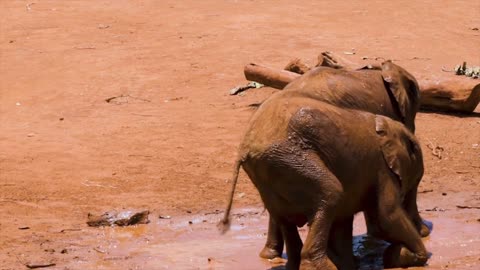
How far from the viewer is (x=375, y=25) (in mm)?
18781

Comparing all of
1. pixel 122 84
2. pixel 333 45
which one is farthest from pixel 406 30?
pixel 122 84

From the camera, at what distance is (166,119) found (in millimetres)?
13625

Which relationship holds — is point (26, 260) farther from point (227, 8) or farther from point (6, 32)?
point (227, 8)

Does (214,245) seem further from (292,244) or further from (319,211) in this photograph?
(319,211)

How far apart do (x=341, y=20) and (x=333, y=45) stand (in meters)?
2.12

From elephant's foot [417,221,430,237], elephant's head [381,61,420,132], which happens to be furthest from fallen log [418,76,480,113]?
elephant's foot [417,221,430,237]

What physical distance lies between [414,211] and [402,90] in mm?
985

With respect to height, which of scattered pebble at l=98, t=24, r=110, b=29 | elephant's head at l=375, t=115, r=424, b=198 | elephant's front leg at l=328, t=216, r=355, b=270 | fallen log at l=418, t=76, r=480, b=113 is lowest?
scattered pebble at l=98, t=24, r=110, b=29

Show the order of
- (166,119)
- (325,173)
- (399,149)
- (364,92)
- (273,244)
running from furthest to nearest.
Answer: (166,119), (273,244), (364,92), (399,149), (325,173)

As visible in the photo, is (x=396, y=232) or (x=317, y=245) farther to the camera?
(x=396, y=232)

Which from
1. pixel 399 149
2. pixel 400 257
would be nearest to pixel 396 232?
pixel 400 257

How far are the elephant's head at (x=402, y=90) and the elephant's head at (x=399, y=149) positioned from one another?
1.58 feet

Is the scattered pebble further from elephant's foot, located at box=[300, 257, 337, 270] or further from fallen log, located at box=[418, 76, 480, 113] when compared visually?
elephant's foot, located at box=[300, 257, 337, 270]

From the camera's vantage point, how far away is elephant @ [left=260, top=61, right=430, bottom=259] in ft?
26.3
